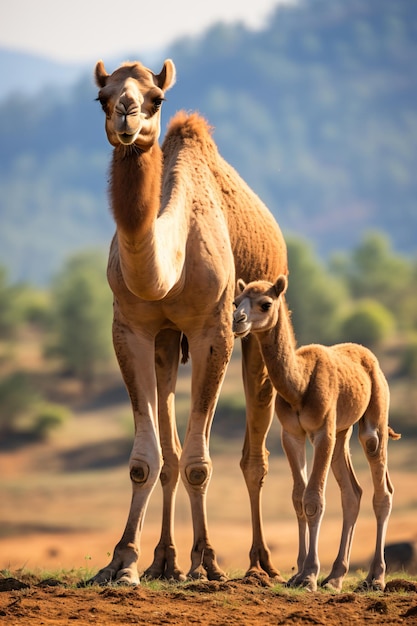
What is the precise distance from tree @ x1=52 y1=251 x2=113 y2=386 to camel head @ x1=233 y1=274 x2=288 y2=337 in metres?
46.1

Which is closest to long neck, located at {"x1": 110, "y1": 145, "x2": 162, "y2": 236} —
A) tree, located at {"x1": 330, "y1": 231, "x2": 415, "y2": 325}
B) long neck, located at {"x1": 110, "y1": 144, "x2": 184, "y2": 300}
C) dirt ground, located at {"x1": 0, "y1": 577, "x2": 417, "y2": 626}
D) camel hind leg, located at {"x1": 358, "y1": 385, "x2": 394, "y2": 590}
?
long neck, located at {"x1": 110, "y1": 144, "x2": 184, "y2": 300}

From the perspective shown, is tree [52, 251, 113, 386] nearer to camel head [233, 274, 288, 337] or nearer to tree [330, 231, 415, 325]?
tree [330, 231, 415, 325]

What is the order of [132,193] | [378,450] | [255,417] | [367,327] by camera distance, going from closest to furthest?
[132,193]
[378,450]
[255,417]
[367,327]

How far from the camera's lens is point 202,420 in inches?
366

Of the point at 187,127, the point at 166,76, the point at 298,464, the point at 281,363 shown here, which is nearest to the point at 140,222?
the point at 166,76

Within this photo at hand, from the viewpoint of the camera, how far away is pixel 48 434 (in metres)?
46.9

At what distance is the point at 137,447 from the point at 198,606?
4.87ft

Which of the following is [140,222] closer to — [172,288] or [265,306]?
[172,288]

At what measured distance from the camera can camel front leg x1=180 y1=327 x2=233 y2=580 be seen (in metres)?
9.21

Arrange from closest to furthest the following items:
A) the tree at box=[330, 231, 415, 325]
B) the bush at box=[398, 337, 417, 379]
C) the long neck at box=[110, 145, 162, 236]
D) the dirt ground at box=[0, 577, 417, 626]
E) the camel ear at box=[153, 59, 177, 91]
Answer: the dirt ground at box=[0, 577, 417, 626] < the long neck at box=[110, 145, 162, 236] < the camel ear at box=[153, 59, 177, 91] < the bush at box=[398, 337, 417, 379] < the tree at box=[330, 231, 415, 325]

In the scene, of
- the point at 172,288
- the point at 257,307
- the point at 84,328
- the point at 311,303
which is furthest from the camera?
the point at 311,303

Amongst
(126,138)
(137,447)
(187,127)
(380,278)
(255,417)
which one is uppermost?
(380,278)

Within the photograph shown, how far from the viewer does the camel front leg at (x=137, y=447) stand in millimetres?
8773

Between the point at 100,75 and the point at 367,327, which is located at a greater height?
the point at 367,327
